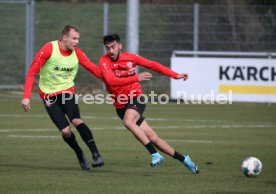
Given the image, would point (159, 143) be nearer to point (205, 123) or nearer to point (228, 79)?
point (205, 123)

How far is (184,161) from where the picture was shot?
507 inches

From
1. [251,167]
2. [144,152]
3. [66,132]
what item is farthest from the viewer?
[144,152]

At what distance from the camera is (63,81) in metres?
A: 13.6

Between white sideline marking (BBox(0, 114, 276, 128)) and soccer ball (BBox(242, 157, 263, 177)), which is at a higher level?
soccer ball (BBox(242, 157, 263, 177))

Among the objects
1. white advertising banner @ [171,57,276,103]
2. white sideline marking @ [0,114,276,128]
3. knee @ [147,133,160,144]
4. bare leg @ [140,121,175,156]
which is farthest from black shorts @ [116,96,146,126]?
white advertising banner @ [171,57,276,103]

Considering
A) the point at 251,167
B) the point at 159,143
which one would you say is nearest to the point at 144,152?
the point at 159,143

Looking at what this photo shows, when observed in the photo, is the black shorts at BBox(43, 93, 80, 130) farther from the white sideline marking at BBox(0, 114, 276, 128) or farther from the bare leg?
the white sideline marking at BBox(0, 114, 276, 128)

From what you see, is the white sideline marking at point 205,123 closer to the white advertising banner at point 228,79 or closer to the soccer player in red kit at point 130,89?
the white advertising banner at point 228,79

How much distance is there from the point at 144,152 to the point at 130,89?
2896 millimetres

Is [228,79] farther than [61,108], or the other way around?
[228,79]

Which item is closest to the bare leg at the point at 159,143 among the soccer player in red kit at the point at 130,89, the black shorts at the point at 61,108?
the soccer player in red kit at the point at 130,89

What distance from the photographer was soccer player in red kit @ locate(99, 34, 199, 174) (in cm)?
1302

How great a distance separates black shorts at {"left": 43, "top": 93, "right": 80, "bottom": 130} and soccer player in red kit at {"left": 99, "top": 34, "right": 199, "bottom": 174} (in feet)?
1.97

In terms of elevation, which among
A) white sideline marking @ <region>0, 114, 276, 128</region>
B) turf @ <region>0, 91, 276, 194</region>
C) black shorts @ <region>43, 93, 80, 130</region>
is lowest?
white sideline marking @ <region>0, 114, 276, 128</region>
